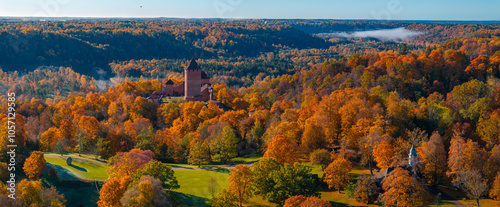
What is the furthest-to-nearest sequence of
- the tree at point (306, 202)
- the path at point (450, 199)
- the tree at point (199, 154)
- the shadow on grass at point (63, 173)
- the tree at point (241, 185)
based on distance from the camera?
the tree at point (199, 154)
the shadow on grass at point (63, 173)
the tree at point (241, 185)
the path at point (450, 199)
the tree at point (306, 202)

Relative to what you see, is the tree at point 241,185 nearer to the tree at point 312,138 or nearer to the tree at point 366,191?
the tree at point 366,191

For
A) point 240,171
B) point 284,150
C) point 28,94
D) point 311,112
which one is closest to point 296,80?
point 311,112

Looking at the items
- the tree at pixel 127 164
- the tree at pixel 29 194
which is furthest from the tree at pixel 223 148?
the tree at pixel 29 194

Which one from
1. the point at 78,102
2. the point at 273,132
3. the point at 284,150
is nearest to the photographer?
the point at 284,150

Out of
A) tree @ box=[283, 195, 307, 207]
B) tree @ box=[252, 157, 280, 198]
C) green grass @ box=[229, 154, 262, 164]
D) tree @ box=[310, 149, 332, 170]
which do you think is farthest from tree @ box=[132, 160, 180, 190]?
tree @ box=[310, 149, 332, 170]

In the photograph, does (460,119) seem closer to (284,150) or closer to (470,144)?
(470,144)

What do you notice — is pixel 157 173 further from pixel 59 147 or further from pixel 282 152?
pixel 59 147

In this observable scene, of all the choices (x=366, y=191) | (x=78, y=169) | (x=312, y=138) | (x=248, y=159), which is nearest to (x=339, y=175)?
(x=366, y=191)
